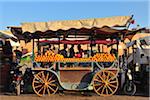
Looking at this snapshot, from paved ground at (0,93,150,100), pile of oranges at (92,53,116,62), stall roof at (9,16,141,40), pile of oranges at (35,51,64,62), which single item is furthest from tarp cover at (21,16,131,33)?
paved ground at (0,93,150,100)

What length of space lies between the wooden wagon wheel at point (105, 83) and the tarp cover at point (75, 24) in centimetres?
163

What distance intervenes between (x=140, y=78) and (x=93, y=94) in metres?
2.10

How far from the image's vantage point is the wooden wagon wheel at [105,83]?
11.9 meters

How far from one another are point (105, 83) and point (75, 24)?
222 cm

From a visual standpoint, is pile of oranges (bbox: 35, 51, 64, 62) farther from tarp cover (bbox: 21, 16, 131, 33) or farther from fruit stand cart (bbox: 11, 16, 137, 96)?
tarp cover (bbox: 21, 16, 131, 33)

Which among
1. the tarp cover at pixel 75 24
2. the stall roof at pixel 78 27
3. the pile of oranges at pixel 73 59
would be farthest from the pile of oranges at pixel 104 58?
the tarp cover at pixel 75 24

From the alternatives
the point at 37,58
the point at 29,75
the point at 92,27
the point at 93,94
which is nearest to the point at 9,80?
the point at 29,75

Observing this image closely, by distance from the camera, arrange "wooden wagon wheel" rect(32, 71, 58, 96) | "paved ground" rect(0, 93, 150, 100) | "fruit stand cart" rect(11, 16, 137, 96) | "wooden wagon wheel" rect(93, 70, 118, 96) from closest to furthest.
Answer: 1. "paved ground" rect(0, 93, 150, 100)
2. "fruit stand cart" rect(11, 16, 137, 96)
3. "wooden wagon wheel" rect(93, 70, 118, 96)
4. "wooden wagon wheel" rect(32, 71, 58, 96)

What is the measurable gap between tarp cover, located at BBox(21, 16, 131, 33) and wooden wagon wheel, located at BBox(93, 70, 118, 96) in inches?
64.2

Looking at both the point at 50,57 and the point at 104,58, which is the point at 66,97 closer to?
the point at 50,57

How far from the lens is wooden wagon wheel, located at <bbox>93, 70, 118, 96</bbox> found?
1191 centimetres

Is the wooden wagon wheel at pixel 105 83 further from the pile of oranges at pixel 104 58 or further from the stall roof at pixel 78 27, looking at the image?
the stall roof at pixel 78 27

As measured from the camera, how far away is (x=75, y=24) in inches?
464

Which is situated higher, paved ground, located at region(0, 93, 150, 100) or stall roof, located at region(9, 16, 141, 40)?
stall roof, located at region(9, 16, 141, 40)
